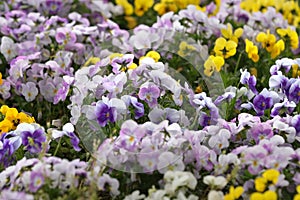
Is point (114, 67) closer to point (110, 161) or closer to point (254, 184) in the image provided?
point (110, 161)

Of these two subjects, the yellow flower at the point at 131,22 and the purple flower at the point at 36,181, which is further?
the yellow flower at the point at 131,22

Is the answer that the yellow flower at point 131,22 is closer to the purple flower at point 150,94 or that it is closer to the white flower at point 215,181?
the purple flower at point 150,94

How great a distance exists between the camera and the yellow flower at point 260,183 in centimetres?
216

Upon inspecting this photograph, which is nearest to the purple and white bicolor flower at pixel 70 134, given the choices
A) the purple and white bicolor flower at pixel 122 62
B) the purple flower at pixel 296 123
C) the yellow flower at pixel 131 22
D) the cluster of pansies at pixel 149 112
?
the cluster of pansies at pixel 149 112

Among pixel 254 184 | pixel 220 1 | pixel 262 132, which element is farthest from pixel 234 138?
pixel 220 1

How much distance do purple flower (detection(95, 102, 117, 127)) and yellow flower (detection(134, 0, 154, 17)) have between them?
1.87 meters

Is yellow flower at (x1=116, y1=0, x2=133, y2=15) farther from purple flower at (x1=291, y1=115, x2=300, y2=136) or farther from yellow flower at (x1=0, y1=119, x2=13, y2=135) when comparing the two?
purple flower at (x1=291, y1=115, x2=300, y2=136)

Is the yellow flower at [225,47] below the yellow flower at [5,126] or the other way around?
the other way around

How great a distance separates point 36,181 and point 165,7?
2299mm

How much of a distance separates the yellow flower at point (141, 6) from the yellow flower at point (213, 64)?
1.23 m

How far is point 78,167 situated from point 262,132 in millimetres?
653

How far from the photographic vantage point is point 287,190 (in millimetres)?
2275

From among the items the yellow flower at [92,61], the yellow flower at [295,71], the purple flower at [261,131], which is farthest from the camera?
the yellow flower at [92,61]

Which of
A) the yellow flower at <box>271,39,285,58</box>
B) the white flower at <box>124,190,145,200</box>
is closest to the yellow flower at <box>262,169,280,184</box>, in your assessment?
the white flower at <box>124,190,145,200</box>
